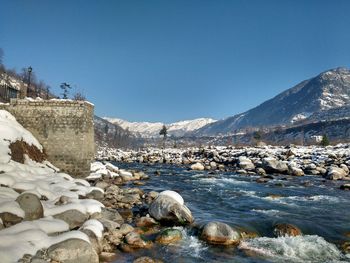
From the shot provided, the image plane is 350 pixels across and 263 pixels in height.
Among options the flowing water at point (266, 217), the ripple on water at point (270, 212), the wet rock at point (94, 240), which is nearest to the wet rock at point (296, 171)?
the flowing water at point (266, 217)

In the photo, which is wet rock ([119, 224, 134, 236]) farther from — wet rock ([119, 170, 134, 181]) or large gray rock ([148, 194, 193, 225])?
wet rock ([119, 170, 134, 181])

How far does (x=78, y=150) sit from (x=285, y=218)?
14.0 meters

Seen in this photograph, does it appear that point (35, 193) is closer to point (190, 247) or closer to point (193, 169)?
point (190, 247)

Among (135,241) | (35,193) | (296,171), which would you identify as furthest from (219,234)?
(296,171)

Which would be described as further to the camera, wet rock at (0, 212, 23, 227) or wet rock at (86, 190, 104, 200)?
wet rock at (86, 190, 104, 200)

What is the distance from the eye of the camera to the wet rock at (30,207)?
37.0ft

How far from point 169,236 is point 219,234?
1.76m

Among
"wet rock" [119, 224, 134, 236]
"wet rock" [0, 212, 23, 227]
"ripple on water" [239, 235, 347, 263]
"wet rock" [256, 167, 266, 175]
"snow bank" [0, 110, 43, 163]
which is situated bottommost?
"ripple on water" [239, 235, 347, 263]

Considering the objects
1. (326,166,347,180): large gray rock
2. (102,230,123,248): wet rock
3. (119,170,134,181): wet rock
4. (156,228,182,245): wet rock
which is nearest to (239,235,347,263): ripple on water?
(156,228,182,245): wet rock

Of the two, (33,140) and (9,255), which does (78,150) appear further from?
(9,255)

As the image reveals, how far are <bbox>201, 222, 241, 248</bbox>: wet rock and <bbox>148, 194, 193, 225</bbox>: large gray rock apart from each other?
153 centimetres

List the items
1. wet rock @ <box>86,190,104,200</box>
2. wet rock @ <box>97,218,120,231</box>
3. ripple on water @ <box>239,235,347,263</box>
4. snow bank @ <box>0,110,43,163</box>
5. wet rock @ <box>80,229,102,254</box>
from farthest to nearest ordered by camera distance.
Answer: snow bank @ <box>0,110,43,163</box>, wet rock @ <box>86,190,104,200</box>, wet rock @ <box>97,218,120,231</box>, ripple on water @ <box>239,235,347,263</box>, wet rock @ <box>80,229,102,254</box>

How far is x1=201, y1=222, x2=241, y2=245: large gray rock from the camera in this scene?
11836 millimetres

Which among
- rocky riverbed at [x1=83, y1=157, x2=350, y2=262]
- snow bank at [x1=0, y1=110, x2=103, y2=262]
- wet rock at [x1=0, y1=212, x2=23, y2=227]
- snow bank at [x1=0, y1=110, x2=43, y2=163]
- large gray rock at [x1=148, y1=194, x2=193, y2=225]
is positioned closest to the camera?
snow bank at [x1=0, y1=110, x2=103, y2=262]
